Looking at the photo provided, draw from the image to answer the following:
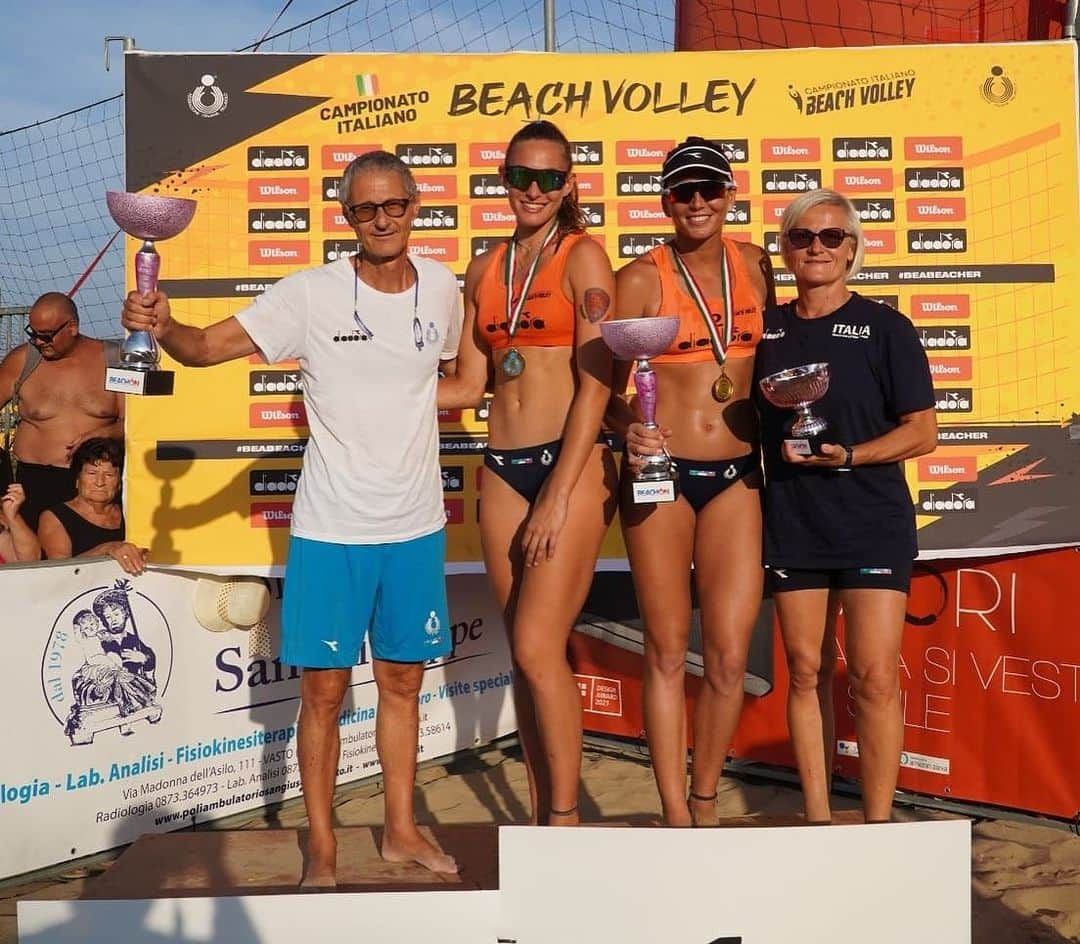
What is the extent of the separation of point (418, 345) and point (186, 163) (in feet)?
6.76

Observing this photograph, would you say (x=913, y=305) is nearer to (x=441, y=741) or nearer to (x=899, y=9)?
(x=899, y=9)

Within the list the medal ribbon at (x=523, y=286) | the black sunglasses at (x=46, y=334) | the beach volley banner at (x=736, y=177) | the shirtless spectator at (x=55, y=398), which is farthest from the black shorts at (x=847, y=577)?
the black sunglasses at (x=46, y=334)

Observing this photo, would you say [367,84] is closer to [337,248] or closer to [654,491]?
[337,248]

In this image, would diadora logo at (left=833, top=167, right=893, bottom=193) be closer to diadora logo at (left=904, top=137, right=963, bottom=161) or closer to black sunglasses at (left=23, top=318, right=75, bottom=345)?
diadora logo at (left=904, top=137, right=963, bottom=161)

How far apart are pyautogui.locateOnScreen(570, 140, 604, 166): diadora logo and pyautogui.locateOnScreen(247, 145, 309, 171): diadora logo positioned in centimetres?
114

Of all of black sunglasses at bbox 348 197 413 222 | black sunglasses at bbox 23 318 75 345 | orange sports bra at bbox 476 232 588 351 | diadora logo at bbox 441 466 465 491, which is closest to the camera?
black sunglasses at bbox 348 197 413 222

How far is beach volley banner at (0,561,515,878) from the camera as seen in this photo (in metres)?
4.50

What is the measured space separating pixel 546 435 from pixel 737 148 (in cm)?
207

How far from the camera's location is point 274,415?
5035 millimetres

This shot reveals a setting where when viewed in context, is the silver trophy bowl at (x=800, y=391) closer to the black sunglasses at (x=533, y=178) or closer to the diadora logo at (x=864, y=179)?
the black sunglasses at (x=533, y=178)

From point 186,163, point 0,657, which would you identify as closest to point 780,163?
point 186,163

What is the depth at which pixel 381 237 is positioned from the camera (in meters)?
3.34

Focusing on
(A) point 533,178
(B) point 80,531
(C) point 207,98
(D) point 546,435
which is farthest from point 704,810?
(C) point 207,98

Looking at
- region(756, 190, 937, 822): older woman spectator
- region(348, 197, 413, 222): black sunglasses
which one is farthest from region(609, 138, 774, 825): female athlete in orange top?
region(348, 197, 413, 222): black sunglasses
